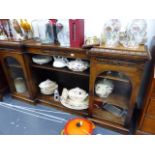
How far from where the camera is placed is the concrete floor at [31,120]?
1.50 meters

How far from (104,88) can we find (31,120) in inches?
36.5

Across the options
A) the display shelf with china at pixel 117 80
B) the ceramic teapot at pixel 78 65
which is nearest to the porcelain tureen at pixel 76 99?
the display shelf with china at pixel 117 80

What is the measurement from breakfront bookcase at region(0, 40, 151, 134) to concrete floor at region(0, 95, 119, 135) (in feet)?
0.25

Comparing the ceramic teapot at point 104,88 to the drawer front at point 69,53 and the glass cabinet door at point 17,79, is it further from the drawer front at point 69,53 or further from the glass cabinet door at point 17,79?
the glass cabinet door at point 17,79

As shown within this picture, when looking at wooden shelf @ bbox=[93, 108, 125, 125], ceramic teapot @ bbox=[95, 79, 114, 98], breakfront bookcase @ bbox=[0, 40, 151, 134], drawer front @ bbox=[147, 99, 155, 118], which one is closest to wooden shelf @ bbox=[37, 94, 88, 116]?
breakfront bookcase @ bbox=[0, 40, 151, 134]

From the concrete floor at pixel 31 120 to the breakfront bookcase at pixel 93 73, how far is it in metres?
0.08

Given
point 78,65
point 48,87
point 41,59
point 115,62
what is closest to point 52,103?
point 48,87

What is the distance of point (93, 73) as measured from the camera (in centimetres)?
→ 125

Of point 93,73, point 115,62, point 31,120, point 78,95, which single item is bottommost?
point 31,120

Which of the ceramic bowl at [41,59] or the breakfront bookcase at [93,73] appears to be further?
the ceramic bowl at [41,59]

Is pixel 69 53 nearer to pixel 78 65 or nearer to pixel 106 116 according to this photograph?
pixel 78 65

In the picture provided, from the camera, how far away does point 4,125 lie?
5.19 ft

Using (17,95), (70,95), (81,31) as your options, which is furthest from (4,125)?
(81,31)
